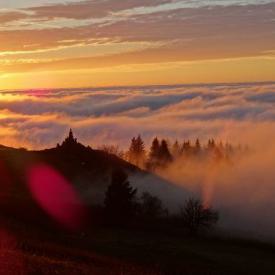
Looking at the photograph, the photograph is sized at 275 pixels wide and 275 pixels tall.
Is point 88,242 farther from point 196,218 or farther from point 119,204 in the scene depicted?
point 196,218

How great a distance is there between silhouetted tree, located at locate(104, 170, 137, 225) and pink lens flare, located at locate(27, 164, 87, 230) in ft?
14.6

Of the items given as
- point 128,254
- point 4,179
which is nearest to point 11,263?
point 128,254

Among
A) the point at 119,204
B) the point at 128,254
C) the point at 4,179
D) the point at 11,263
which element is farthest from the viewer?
the point at 4,179

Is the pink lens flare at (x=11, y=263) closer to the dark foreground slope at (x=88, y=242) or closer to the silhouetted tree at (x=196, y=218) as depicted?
the dark foreground slope at (x=88, y=242)

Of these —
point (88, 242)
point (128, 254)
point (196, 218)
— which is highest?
point (196, 218)

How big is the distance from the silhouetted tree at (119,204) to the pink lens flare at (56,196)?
176 inches

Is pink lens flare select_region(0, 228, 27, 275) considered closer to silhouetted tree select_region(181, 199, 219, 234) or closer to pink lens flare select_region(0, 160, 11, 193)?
silhouetted tree select_region(181, 199, 219, 234)

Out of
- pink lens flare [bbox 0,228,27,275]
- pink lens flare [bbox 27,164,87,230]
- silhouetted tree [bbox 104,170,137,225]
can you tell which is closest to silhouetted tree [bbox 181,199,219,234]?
silhouetted tree [bbox 104,170,137,225]

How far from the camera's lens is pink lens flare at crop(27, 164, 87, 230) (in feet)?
294

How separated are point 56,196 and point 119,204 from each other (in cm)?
1746

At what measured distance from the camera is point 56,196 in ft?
350

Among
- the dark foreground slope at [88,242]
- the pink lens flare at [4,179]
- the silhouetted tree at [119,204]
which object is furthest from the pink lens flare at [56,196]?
the silhouetted tree at [119,204]

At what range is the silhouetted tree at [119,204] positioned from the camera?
92.9 meters

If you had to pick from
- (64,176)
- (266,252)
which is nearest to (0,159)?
(64,176)
